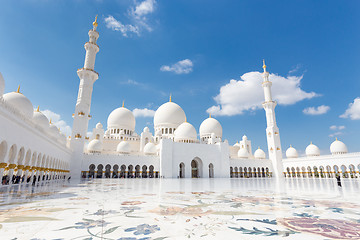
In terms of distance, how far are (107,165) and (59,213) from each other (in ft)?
78.0

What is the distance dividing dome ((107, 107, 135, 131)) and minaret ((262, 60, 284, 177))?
2203 centimetres

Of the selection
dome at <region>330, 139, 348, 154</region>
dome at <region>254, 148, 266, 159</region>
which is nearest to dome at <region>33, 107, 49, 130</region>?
dome at <region>254, 148, 266, 159</region>

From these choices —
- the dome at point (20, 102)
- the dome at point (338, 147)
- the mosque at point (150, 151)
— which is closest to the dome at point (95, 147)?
the mosque at point (150, 151)

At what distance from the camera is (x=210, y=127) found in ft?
113

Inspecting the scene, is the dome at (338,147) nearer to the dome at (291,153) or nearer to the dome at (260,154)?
the dome at (291,153)

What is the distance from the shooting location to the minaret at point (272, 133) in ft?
104

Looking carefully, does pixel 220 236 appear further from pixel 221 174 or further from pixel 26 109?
pixel 221 174

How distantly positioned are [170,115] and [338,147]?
25255 mm

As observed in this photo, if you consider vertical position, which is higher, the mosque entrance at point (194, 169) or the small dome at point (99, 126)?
the small dome at point (99, 126)

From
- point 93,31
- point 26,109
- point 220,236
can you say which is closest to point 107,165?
point 26,109

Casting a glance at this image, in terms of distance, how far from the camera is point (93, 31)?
24750 mm

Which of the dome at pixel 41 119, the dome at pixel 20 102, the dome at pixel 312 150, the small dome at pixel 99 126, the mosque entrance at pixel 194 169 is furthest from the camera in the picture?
the dome at pixel 312 150

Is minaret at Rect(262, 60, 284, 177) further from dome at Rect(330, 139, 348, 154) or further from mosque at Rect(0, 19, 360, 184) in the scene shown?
dome at Rect(330, 139, 348, 154)

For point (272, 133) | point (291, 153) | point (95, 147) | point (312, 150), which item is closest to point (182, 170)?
point (95, 147)
